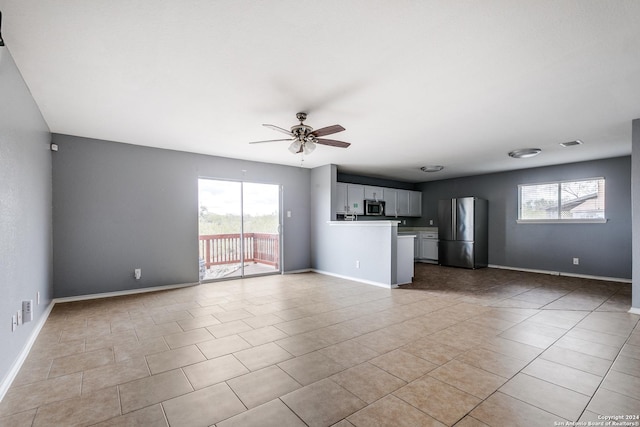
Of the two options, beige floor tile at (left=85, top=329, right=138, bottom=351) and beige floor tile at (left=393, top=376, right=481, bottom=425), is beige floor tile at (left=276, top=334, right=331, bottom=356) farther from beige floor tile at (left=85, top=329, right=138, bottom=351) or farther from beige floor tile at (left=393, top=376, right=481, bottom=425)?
beige floor tile at (left=85, top=329, right=138, bottom=351)

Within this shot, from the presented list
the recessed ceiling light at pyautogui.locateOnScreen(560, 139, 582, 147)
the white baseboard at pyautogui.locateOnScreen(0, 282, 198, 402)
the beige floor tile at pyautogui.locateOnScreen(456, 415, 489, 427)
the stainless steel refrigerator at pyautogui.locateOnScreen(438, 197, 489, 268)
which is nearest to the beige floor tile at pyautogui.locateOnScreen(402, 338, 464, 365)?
the beige floor tile at pyautogui.locateOnScreen(456, 415, 489, 427)

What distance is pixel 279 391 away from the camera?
6.41 feet

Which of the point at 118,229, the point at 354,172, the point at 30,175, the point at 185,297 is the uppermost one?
the point at 354,172

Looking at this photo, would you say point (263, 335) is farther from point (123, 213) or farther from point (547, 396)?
point (123, 213)

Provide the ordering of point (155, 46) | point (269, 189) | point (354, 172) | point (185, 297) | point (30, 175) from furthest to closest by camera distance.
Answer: point (354, 172) < point (269, 189) < point (185, 297) < point (30, 175) < point (155, 46)

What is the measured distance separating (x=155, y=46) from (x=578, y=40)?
295 centimetres

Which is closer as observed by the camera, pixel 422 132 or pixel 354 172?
pixel 422 132

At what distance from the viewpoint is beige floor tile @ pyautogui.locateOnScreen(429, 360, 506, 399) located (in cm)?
196

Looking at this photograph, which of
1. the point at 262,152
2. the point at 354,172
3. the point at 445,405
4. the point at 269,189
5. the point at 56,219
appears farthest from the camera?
the point at 354,172

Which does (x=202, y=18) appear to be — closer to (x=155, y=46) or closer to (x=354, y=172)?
(x=155, y=46)

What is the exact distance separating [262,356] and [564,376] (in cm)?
228

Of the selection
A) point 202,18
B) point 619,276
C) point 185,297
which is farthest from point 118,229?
point 619,276

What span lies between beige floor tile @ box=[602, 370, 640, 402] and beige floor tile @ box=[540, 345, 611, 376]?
0.20ft

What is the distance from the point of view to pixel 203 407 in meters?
1.79
